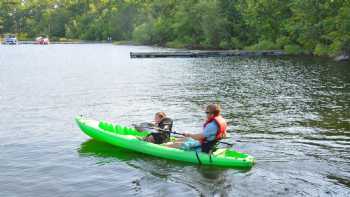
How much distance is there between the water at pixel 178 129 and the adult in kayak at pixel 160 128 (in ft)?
2.45

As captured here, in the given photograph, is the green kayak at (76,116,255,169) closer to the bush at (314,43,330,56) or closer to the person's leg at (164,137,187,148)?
the person's leg at (164,137,187,148)

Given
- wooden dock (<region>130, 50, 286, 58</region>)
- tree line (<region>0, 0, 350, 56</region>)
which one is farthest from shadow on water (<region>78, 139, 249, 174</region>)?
wooden dock (<region>130, 50, 286, 58</region>)

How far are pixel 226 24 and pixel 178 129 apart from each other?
64532 millimetres

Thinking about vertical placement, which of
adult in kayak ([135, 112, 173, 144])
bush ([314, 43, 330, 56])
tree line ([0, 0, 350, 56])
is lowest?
adult in kayak ([135, 112, 173, 144])

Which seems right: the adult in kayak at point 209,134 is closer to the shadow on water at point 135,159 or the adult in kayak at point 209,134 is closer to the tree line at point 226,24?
the shadow on water at point 135,159

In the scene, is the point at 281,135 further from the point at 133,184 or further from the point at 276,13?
the point at 276,13

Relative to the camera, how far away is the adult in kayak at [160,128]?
51.8 feet

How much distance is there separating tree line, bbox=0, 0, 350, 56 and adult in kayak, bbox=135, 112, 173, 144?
4286 cm

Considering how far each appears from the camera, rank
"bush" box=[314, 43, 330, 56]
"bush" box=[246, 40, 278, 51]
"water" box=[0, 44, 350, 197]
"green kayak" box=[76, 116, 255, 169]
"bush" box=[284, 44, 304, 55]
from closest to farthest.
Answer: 1. "water" box=[0, 44, 350, 197]
2. "green kayak" box=[76, 116, 255, 169]
3. "bush" box=[314, 43, 330, 56]
4. "bush" box=[284, 44, 304, 55]
5. "bush" box=[246, 40, 278, 51]

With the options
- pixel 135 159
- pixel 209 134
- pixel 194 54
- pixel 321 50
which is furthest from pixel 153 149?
pixel 321 50

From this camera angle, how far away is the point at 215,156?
14.8 m

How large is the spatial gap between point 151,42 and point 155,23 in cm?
506

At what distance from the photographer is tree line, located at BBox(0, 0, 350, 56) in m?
61.4

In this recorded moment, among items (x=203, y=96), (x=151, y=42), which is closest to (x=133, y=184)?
(x=203, y=96)
